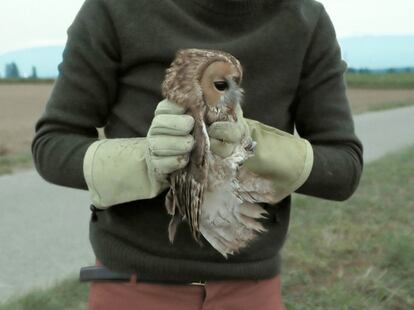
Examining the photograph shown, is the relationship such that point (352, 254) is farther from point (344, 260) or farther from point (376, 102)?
point (376, 102)

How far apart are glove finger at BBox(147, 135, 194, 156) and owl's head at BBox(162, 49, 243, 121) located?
66 mm

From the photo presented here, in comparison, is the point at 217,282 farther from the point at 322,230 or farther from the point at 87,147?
the point at 322,230

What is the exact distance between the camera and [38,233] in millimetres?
4793

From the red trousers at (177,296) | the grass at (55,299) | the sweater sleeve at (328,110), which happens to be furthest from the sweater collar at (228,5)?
the grass at (55,299)

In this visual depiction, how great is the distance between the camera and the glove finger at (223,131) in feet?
4.03

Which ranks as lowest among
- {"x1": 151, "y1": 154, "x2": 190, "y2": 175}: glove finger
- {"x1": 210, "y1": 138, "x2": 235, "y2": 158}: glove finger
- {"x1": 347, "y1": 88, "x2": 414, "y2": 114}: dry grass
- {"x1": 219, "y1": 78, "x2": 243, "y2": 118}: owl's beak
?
{"x1": 347, "y1": 88, "x2": 414, "y2": 114}: dry grass

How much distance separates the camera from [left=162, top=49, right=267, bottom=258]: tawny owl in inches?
47.6

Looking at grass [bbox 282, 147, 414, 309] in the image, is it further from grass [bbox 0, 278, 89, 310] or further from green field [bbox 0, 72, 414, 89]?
green field [bbox 0, 72, 414, 89]

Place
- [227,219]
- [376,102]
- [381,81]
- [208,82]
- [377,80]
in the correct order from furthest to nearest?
[377,80] < [381,81] < [376,102] < [227,219] < [208,82]

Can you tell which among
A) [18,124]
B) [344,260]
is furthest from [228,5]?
[18,124]

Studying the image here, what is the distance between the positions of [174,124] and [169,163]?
8cm

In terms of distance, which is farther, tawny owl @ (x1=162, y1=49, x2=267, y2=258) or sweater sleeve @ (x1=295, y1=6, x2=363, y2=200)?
sweater sleeve @ (x1=295, y1=6, x2=363, y2=200)

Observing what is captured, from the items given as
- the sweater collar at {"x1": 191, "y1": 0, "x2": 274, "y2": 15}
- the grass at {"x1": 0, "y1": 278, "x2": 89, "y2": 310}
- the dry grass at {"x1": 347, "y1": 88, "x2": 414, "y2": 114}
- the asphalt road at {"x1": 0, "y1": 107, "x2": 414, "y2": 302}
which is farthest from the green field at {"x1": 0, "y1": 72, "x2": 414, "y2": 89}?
the sweater collar at {"x1": 191, "y1": 0, "x2": 274, "y2": 15}

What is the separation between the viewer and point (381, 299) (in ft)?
11.7
